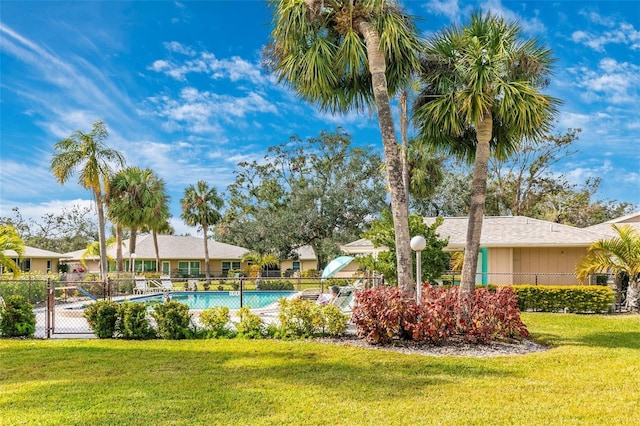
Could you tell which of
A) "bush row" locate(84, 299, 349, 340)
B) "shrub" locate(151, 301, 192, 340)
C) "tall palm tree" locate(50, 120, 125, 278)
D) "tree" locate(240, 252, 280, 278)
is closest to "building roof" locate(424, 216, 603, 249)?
"bush row" locate(84, 299, 349, 340)

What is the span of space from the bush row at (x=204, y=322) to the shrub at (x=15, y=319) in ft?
4.80

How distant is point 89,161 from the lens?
24594mm

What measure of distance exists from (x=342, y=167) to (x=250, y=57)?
62.9 feet

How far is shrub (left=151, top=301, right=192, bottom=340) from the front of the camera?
9.85 meters

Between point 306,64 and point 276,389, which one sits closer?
point 276,389

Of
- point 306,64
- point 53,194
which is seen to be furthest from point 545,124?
point 53,194

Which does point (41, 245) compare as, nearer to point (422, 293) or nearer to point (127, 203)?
point (127, 203)

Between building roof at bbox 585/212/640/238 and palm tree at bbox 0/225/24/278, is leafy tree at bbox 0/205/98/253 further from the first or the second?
building roof at bbox 585/212/640/238

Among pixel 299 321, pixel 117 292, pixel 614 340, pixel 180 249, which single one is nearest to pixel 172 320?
pixel 299 321

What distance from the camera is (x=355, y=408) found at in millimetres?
5371

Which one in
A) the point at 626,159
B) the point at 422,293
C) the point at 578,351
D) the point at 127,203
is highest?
the point at 626,159

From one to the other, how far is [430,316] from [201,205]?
2897cm

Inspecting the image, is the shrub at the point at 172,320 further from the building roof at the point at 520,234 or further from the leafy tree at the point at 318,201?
the leafy tree at the point at 318,201

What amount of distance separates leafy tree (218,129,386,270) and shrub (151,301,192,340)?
82.1ft
